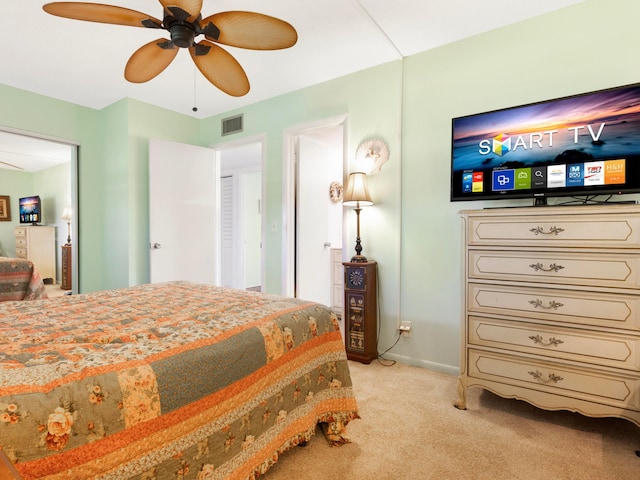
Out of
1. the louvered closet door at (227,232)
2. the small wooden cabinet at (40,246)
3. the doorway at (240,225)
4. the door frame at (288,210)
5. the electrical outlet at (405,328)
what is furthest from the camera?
the louvered closet door at (227,232)

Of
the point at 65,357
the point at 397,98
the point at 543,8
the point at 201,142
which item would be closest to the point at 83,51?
the point at 201,142

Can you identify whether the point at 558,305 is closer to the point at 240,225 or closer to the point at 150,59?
the point at 150,59

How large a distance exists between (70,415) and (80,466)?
0.40 ft

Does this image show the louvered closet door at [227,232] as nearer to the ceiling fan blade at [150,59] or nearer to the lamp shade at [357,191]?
the lamp shade at [357,191]

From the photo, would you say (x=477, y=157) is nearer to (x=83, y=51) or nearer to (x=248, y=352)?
(x=248, y=352)

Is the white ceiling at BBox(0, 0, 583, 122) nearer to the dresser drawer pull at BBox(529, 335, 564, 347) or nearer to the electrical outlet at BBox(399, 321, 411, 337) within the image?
the dresser drawer pull at BBox(529, 335, 564, 347)

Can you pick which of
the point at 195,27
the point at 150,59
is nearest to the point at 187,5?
the point at 195,27

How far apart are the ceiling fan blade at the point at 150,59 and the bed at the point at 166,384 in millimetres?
1418

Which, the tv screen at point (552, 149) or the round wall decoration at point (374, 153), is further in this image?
the round wall decoration at point (374, 153)

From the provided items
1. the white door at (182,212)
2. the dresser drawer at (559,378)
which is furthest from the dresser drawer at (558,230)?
the white door at (182,212)

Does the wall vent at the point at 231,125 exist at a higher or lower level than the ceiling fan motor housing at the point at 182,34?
higher

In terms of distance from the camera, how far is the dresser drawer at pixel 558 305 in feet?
5.65

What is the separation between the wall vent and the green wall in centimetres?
10

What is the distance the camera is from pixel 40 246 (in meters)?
4.50
